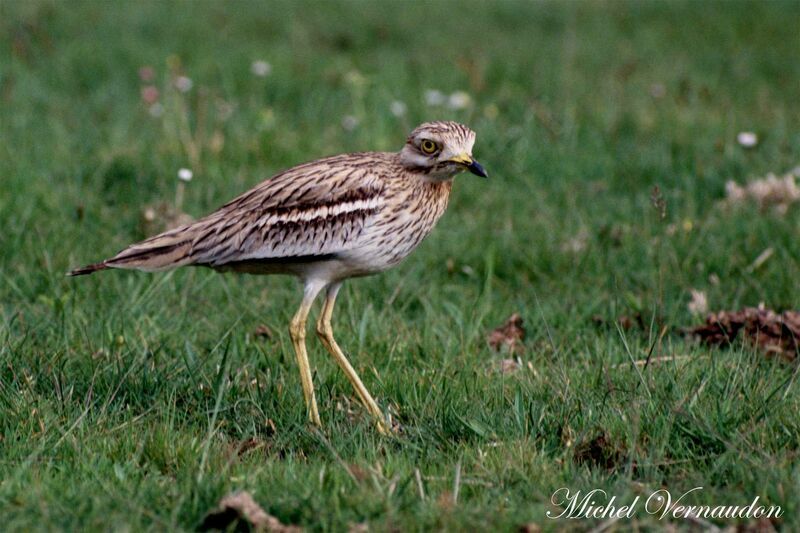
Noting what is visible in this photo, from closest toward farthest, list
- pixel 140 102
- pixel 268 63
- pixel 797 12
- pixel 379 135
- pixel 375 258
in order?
pixel 375 258 → pixel 379 135 → pixel 140 102 → pixel 268 63 → pixel 797 12

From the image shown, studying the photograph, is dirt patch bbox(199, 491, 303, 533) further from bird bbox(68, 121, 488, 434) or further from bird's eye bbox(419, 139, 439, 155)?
bird's eye bbox(419, 139, 439, 155)

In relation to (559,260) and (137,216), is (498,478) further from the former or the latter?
(137,216)

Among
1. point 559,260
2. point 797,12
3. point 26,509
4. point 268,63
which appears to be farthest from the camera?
point 797,12

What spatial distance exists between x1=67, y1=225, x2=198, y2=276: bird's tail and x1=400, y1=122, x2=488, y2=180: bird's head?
1064 mm

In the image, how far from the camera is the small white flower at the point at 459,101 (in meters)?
10.1

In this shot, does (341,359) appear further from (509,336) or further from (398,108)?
(398,108)

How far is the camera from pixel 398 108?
9.84m

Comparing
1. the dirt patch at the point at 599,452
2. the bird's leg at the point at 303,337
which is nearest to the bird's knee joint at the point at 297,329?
the bird's leg at the point at 303,337

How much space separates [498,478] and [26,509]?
5.23ft

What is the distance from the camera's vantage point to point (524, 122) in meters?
9.94

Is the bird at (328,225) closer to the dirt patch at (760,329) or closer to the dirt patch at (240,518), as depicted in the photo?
the dirt patch at (240,518)

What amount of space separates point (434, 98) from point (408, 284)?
12.0ft

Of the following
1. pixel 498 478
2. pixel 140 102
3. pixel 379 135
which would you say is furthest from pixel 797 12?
pixel 498 478
